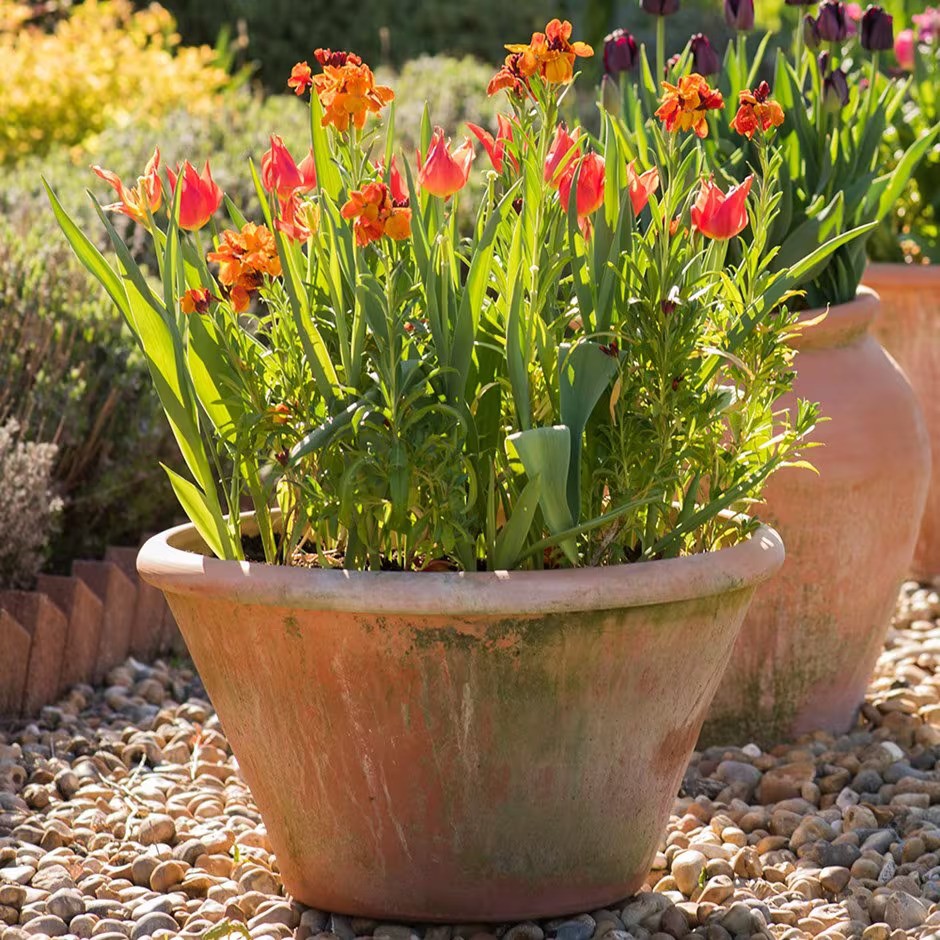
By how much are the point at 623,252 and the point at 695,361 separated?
182mm

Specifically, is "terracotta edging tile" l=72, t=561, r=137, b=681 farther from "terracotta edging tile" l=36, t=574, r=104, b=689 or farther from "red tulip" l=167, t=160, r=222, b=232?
"red tulip" l=167, t=160, r=222, b=232

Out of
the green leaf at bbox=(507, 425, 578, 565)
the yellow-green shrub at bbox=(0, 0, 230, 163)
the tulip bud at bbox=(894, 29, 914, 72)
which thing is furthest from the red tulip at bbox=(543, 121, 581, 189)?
the yellow-green shrub at bbox=(0, 0, 230, 163)

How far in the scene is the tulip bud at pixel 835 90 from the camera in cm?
310

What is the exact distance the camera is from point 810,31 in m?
3.14

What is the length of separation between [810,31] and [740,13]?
0.17 metres

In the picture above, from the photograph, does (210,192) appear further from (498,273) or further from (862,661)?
(862,661)

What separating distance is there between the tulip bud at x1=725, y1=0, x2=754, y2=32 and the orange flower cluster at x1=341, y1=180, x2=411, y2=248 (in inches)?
55.1

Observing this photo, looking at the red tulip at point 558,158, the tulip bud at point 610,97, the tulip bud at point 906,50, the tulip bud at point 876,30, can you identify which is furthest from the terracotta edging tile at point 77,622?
the tulip bud at point 906,50

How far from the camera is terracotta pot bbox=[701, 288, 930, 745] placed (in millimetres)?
2918

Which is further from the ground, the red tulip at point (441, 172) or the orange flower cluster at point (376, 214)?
the red tulip at point (441, 172)

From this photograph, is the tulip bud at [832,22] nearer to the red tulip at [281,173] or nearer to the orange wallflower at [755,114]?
the orange wallflower at [755,114]

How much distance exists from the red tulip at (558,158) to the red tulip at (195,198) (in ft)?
1.48

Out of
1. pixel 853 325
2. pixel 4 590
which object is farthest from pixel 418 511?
pixel 4 590

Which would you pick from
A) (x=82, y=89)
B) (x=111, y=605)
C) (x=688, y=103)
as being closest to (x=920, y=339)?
(x=111, y=605)
